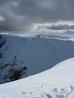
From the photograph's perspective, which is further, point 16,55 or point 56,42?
point 16,55

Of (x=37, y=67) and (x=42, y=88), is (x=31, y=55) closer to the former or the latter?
(x=37, y=67)

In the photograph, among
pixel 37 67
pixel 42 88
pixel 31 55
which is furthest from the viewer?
pixel 31 55

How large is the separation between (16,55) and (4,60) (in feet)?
36.4

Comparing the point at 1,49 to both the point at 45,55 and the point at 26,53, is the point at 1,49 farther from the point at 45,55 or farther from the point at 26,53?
the point at 45,55

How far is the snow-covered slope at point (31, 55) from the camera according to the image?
10358 cm

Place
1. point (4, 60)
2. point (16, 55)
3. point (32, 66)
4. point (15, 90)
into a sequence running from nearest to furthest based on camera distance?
point (15, 90), point (32, 66), point (16, 55), point (4, 60)

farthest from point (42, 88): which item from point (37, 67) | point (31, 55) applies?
point (31, 55)

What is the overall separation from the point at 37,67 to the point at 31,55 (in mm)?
15208

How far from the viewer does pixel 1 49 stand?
518 ft

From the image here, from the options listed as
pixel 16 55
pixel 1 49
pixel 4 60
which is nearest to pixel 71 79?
pixel 16 55

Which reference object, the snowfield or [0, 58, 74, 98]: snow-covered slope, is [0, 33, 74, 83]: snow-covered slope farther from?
[0, 58, 74, 98]: snow-covered slope

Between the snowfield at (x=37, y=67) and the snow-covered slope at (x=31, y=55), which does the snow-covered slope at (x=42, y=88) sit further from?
the snow-covered slope at (x=31, y=55)

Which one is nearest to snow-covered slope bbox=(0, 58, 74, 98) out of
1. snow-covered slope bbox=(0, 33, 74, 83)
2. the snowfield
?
the snowfield

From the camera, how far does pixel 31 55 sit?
393 feet
